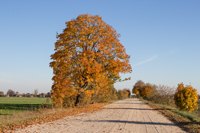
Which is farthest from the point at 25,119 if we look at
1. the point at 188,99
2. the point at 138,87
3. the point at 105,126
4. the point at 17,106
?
the point at 138,87

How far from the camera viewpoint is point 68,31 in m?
20.2

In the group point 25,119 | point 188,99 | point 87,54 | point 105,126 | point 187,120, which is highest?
point 87,54

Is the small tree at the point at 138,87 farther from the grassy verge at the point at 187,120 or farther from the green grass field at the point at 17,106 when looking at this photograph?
the grassy verge at the point at 187,120

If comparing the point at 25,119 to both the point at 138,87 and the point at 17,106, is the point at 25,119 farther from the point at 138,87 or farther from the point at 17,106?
the point at 138,87

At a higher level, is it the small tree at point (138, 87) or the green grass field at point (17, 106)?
the small tree at point (138, 87)

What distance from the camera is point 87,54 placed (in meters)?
19.3

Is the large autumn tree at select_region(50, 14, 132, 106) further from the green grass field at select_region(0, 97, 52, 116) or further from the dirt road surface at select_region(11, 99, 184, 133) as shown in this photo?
the dirt road surface at select_region(11, 99, 184, 133)

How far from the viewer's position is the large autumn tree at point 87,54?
19.4 metres

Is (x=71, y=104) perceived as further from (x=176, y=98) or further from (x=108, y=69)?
(x=176, y=98)

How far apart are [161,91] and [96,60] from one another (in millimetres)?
16902

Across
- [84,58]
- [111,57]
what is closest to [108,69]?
[111,57]

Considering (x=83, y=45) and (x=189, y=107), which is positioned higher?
(x=83, y=45)

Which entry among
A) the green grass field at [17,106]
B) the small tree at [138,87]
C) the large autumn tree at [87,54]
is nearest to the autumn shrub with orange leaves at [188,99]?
the large autumn tree at [87,54]

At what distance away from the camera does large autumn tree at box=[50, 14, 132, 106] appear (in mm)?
19375
